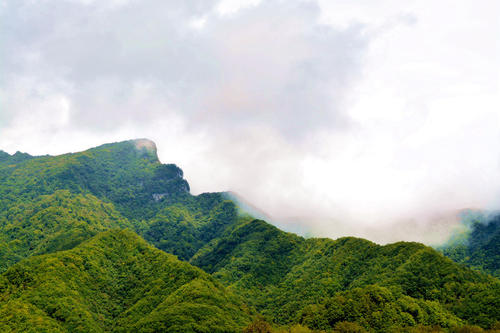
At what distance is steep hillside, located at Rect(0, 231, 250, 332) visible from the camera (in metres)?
123

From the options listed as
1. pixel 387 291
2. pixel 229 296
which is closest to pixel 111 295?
pixel 229 296

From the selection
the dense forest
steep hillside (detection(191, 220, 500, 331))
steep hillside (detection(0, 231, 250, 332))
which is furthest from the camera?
steep hillside (detection(191, 220, 500, 331))

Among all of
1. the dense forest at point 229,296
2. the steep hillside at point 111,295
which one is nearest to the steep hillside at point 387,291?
the dense forest at point 229,296

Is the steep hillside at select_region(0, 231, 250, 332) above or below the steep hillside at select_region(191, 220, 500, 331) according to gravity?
below

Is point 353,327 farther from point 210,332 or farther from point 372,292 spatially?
point 210,332

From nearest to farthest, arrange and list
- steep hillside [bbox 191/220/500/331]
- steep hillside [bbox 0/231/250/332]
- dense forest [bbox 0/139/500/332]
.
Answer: steep hillside [bbox 0/231/250/332] < dense forest [bbox 0/139/500/332] < steep hillside [bbox 191/220/500/331]

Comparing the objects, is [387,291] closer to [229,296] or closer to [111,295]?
[229,296]

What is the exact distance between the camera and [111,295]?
162m

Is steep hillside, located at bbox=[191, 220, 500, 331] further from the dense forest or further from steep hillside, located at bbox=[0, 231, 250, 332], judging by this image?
steep hillside, located at bbox=[0, 231, 250, 332]

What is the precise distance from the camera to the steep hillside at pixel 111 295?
Result: 404 feet

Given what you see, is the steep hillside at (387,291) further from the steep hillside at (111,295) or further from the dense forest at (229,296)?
the steep hillside at (111,295)

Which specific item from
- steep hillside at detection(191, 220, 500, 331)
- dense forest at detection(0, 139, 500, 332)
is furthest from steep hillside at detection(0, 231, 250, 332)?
steep hillside at detection(191, 220, 500, 331)

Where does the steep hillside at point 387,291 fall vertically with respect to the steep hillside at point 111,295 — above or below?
above

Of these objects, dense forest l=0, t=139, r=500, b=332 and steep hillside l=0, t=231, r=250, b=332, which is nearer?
steep hillside l=0, t=231, r=250, b=332
